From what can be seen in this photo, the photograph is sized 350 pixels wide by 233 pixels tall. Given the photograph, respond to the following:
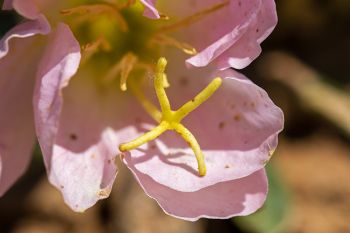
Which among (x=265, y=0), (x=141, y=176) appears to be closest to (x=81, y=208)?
(x=141, y=176)

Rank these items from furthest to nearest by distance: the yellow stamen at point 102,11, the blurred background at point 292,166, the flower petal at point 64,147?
the blurred background at point 292,166 → the yellow stamen at point 102,11 → the flower petal at point 64,147

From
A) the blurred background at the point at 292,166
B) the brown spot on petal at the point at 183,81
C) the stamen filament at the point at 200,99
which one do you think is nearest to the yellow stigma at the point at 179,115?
the stamen filament at the point at 200,99

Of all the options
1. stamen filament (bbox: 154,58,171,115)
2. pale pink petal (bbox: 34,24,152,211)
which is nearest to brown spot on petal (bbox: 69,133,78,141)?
pale pink petal (bbox: 34,24,152,211)

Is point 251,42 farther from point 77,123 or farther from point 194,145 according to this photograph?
point 77,123

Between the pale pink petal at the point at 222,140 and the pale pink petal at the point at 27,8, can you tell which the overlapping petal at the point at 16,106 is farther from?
the pale pink petal at the point at 222,140

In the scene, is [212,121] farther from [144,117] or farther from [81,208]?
[81,208]

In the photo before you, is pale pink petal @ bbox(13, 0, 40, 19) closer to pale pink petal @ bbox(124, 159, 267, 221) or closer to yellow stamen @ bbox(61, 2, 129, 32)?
yellow stamen @ bbox(61, 2, 129, 32)

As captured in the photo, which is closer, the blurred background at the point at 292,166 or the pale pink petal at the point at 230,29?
the pale pink petal at the point at 230,29

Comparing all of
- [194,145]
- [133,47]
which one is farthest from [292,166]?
[194,145]
